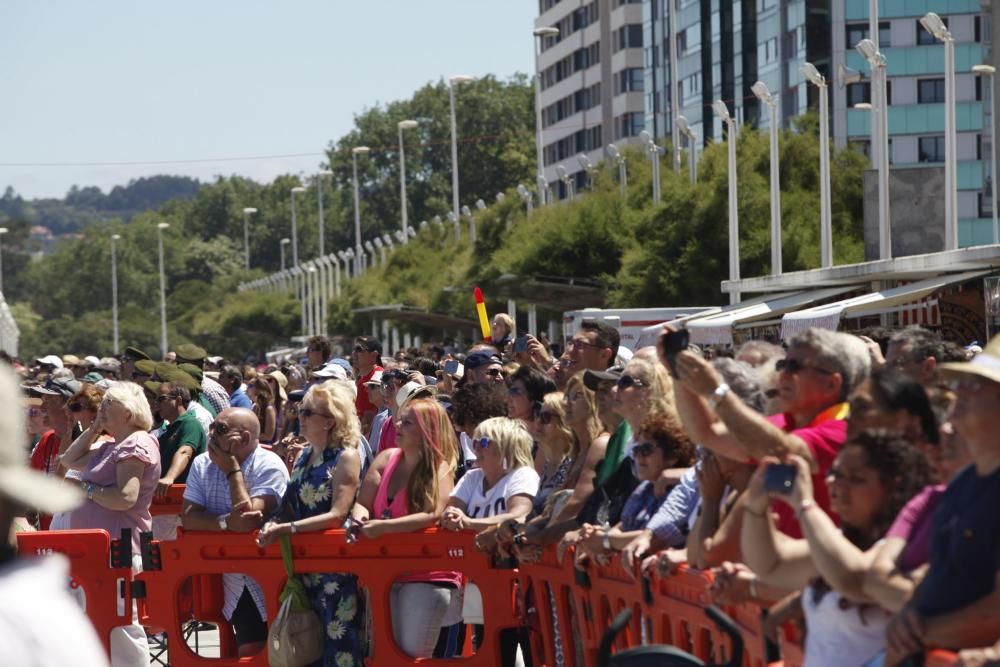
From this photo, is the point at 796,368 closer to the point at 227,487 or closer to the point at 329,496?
the point at 329,496


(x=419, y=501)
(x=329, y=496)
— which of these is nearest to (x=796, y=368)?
(x=419, y=501)

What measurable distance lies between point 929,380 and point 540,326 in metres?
66.0

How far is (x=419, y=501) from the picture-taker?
9734 millimetres

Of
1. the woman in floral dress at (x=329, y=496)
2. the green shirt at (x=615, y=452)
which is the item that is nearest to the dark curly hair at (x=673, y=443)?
the green shirt at (x=615, y=452)

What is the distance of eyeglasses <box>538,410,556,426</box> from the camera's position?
9.17m

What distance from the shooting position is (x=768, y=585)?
19.4ft

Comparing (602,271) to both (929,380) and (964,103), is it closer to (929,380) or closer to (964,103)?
(964,103)

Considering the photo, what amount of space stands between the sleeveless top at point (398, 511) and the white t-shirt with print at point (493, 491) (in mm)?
270

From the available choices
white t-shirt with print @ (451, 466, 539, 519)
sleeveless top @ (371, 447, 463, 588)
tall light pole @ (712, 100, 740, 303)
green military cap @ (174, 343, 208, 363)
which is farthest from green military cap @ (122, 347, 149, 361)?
tall light pole @ (712, 100, 740, 303)

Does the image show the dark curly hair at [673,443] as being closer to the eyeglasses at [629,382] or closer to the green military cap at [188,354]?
the eyeglasses at [629,382]

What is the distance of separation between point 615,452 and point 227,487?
8.07 feet

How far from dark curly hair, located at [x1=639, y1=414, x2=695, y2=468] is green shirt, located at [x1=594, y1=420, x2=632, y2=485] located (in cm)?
80

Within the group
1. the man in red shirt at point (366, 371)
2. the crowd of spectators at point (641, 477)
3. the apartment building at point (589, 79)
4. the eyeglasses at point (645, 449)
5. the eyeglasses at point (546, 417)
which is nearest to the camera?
the crowd of spectators at point (641, 477)

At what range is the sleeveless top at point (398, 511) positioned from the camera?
9719 mm
